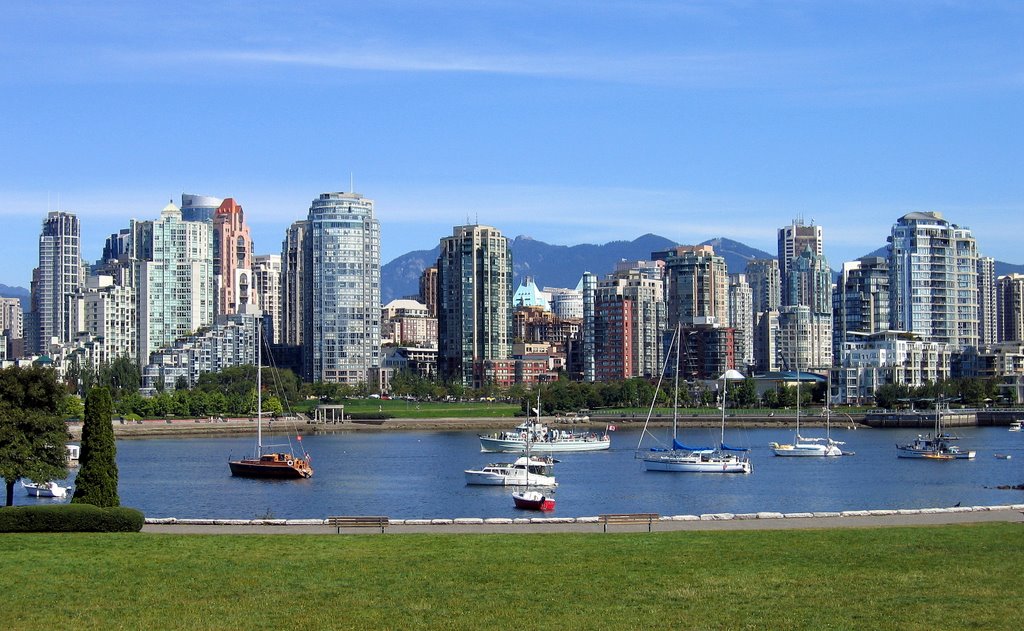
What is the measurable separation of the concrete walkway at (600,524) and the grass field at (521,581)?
226 centimetres

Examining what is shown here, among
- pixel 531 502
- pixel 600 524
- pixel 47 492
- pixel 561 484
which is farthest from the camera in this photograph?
pixel 561 484

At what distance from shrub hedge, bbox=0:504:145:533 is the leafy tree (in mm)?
10514

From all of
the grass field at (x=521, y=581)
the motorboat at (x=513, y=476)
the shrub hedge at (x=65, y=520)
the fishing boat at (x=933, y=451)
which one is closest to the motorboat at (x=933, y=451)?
the fishing boat at (x=933, y=451)

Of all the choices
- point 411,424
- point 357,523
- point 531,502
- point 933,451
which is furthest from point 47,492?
point 411,424

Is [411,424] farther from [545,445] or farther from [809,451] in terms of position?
[809,451]

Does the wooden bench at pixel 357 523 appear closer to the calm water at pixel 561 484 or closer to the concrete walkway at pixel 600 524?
the concrete walkway at pixel 600 524

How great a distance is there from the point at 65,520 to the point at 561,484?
55095 mm

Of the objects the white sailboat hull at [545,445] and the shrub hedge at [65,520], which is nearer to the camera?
the shrub hedge at [65,520]

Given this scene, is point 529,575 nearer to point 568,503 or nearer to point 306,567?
point 306,567

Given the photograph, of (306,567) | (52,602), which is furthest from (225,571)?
(52,602)

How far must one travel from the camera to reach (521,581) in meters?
29.1

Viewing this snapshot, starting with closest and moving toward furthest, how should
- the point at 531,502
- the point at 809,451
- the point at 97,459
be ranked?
1. the point at 97,459
2. the point at 531,502
3. the point at 809,451

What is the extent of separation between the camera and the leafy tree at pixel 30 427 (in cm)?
4891

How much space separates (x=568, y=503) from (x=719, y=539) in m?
40.6
